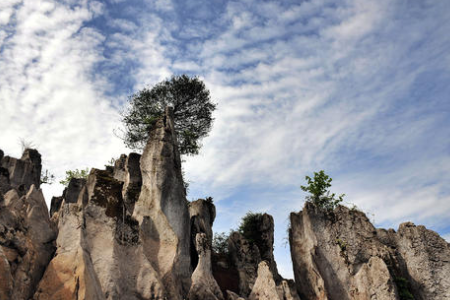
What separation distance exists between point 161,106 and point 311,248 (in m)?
18.5

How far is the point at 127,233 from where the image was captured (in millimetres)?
13672

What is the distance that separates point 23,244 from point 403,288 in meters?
19.0

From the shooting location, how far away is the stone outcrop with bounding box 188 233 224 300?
51.5 ft

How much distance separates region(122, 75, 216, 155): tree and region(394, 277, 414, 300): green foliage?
19489 mm

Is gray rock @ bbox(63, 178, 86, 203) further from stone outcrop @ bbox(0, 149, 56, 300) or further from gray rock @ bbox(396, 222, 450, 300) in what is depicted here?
gray rock @ bbox(396, 222, 450, 300)

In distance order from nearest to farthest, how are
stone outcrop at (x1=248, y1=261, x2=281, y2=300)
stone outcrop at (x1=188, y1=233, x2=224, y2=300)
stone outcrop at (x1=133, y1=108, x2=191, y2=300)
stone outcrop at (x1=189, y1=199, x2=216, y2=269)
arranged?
stone outcrop at (x1=133, y1=108, x2=191, y2=300)
stone outcrop at (x1=188, y1=233, x2=224, y2=300)
stone outcrop at (x1=248, y1=261, x2=281, y2=300)
stone outcrop at (x1=189, y1=199, x2=216, y2=269)

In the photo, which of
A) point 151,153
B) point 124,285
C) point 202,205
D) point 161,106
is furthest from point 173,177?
point 161,106

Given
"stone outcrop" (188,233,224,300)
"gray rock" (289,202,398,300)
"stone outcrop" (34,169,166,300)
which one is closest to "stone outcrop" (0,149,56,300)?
"stone outcrop" (34,169,166,300)

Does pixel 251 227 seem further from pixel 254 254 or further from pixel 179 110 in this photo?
pixel 179 110

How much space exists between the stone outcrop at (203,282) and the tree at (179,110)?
53.9ft

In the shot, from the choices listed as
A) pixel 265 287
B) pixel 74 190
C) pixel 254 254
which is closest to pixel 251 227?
pixel 254 254

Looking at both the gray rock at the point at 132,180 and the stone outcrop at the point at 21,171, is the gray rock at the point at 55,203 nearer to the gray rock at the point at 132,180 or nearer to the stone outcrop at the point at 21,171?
the stone outcrop at the point at 21,171

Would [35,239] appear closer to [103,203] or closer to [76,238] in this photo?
[76,238]

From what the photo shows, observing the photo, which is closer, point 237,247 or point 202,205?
point 237,247
